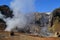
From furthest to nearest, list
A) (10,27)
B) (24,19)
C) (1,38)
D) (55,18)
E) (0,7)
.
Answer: (55,18) → (0,7) → (24,19) → (10,27) → (1,38)

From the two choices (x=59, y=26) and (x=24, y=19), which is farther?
(x=59, y=26)

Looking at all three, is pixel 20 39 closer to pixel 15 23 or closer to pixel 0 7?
pixel 15 23

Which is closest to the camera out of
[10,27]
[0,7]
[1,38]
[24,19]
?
[1,38]

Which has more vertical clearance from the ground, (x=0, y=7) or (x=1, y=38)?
(x=0, y=7)

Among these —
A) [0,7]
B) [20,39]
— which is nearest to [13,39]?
[20,39]

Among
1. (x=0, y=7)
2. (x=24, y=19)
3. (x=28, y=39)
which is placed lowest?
(x=28, y=39)

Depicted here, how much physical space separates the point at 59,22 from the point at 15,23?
20.3m

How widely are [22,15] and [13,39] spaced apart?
730 inches

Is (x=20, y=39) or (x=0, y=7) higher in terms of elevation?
(x=0, y=7)

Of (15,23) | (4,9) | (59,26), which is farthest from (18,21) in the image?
(59,26)

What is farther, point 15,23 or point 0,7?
point 0,7

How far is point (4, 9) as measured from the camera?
52.6m

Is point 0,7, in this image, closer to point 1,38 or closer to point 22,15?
point 22,15

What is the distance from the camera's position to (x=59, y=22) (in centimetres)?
5538
